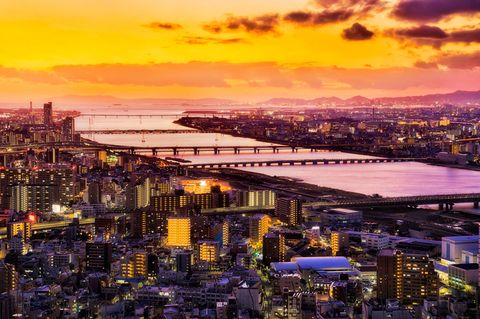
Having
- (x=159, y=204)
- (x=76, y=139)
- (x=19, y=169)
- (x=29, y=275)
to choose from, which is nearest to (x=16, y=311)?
(x=29, y=275)

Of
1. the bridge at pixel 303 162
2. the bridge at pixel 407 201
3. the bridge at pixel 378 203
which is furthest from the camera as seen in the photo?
the bridge at pixel 303 162

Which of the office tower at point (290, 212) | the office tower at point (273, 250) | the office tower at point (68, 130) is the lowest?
the office tower at point (273, 250)

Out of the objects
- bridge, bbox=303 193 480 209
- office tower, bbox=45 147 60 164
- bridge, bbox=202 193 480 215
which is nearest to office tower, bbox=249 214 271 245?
bridge, bbox=202 193 480 215

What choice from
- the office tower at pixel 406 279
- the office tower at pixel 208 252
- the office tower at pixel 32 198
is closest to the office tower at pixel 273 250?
the office tower at pixel 208 252

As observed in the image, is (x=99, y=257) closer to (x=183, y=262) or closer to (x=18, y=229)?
(x=183, y=262)

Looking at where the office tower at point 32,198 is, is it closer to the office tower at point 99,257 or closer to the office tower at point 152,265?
the office tower at point 99,257

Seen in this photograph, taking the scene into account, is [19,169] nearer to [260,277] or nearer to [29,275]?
[29,275]
